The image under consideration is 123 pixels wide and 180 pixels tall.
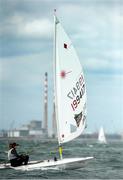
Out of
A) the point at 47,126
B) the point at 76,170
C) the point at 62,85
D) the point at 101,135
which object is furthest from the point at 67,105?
the point at 47,126

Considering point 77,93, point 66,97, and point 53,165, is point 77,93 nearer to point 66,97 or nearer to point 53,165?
point 66,97

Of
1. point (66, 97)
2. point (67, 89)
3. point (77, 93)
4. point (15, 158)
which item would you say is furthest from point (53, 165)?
point (77, 93)

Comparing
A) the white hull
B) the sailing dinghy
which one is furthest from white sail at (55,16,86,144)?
the white hull

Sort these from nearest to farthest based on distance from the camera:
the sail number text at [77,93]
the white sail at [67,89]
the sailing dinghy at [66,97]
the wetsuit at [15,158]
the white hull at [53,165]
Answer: the white hull at [53,165] < the wetsuit at [15,158] < the sailing dinghy at [66,97] < the white sail at [67,89] < the sail number text at [77,93]

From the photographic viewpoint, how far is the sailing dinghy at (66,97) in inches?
905

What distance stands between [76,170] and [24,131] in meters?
168

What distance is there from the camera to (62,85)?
23.3m

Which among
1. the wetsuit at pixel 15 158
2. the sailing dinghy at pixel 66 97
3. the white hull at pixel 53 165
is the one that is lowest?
the white hull at pixel 53 165

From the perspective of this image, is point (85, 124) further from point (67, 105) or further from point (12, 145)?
point (12, 145)

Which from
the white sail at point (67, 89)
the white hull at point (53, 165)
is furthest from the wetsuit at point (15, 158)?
the white sail at point (67, 89)

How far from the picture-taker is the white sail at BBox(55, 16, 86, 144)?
2319cm

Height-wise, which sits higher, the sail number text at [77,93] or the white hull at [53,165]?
the sail number text at [77,93]

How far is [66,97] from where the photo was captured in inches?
928

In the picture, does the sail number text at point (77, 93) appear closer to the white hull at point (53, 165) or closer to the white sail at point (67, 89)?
the white sail at point (67, 89)
